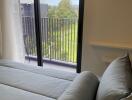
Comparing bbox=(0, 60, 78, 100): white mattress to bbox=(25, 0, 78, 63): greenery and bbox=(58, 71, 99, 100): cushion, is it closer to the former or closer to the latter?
bbox=(58, 71, 99, 100): cushion

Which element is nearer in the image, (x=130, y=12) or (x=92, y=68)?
(x=130, y=12)

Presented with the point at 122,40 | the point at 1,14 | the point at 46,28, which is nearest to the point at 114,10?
the point at 122,40

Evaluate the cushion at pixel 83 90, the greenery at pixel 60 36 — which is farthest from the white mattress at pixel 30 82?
the greenery at pixel 60 36

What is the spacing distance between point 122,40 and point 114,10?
1.21 feet

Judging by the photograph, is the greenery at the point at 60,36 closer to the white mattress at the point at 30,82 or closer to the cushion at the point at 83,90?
the white mattress at the point at 30,82

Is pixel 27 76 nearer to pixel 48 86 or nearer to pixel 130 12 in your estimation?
pixel 48 86

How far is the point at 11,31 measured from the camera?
2.80 m

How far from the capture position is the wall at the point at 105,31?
222 cm

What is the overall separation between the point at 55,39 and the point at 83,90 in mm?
1845

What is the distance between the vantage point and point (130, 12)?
85.1 inches

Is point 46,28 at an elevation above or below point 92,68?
above

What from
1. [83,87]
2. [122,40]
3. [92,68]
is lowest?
[92,68]

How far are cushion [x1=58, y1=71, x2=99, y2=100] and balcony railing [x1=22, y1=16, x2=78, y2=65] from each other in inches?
52.3

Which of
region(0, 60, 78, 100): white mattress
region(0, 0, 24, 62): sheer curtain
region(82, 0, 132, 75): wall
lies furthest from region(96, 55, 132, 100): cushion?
region(0, 0, 24, 62): sheer curtain
